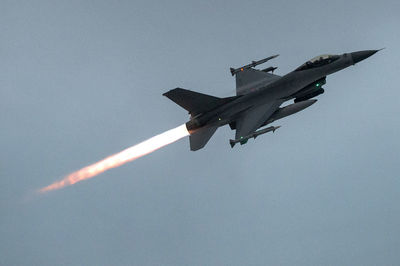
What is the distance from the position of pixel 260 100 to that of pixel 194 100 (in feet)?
20.6

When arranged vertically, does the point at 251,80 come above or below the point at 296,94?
above

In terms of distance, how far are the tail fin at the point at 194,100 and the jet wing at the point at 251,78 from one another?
3.16m

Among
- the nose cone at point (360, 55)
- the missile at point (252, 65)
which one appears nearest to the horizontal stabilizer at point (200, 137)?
the missile at point (252, 65)

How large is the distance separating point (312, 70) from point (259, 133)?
832 centimetres

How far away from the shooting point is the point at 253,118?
50.2 metres

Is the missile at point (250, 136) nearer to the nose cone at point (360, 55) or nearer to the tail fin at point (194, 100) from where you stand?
the tail fin at point (194, 100)

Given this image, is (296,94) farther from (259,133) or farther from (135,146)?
(135,146)

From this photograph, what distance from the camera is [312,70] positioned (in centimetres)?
5131

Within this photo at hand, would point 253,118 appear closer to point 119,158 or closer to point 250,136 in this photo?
point 250,136

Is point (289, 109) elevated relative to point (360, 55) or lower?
lower

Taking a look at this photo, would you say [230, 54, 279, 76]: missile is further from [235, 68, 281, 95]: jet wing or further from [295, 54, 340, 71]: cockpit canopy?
[295, 54, 340, 71]: cockpit canopy

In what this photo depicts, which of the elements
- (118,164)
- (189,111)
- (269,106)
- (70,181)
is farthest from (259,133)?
(70,181)

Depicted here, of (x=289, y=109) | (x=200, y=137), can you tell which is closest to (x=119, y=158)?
(x=200, y=137)

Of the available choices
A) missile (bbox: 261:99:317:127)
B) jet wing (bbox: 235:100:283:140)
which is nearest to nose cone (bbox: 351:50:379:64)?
missile (bbox: 261:99:317:127)
